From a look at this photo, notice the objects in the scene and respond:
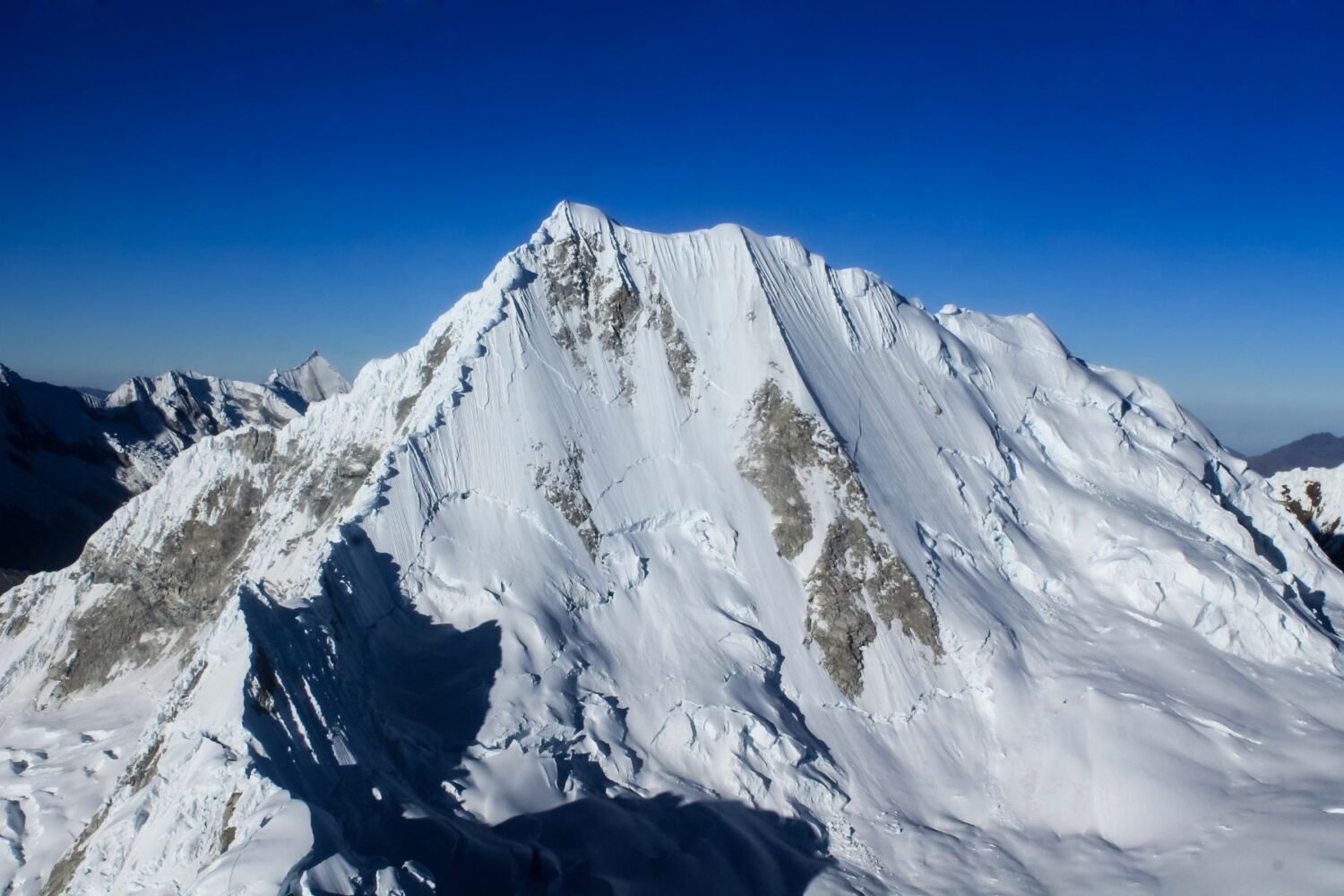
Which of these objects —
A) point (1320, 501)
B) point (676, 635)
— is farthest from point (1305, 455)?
point (676, 635)

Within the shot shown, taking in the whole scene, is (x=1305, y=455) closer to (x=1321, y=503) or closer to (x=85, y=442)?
(x=1321, y=503)

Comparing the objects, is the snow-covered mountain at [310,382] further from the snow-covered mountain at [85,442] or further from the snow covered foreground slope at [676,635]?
the snow covered foreground slope at [676,635]

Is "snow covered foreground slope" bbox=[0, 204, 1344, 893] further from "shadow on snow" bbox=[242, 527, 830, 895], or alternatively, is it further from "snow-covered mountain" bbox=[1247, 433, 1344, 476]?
"snow-covered mountain" bbox=[1247, 433, 1344, 476]

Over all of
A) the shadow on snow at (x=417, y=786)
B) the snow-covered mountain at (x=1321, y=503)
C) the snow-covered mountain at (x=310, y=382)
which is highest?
the snow-covered mountain at (x=310, y=382)

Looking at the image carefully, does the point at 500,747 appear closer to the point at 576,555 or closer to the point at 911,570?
the point at 576,555

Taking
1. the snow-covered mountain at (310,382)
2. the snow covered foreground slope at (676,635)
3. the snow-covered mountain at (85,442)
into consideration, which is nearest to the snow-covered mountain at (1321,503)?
the snow covered foreground slope at (676,635)
